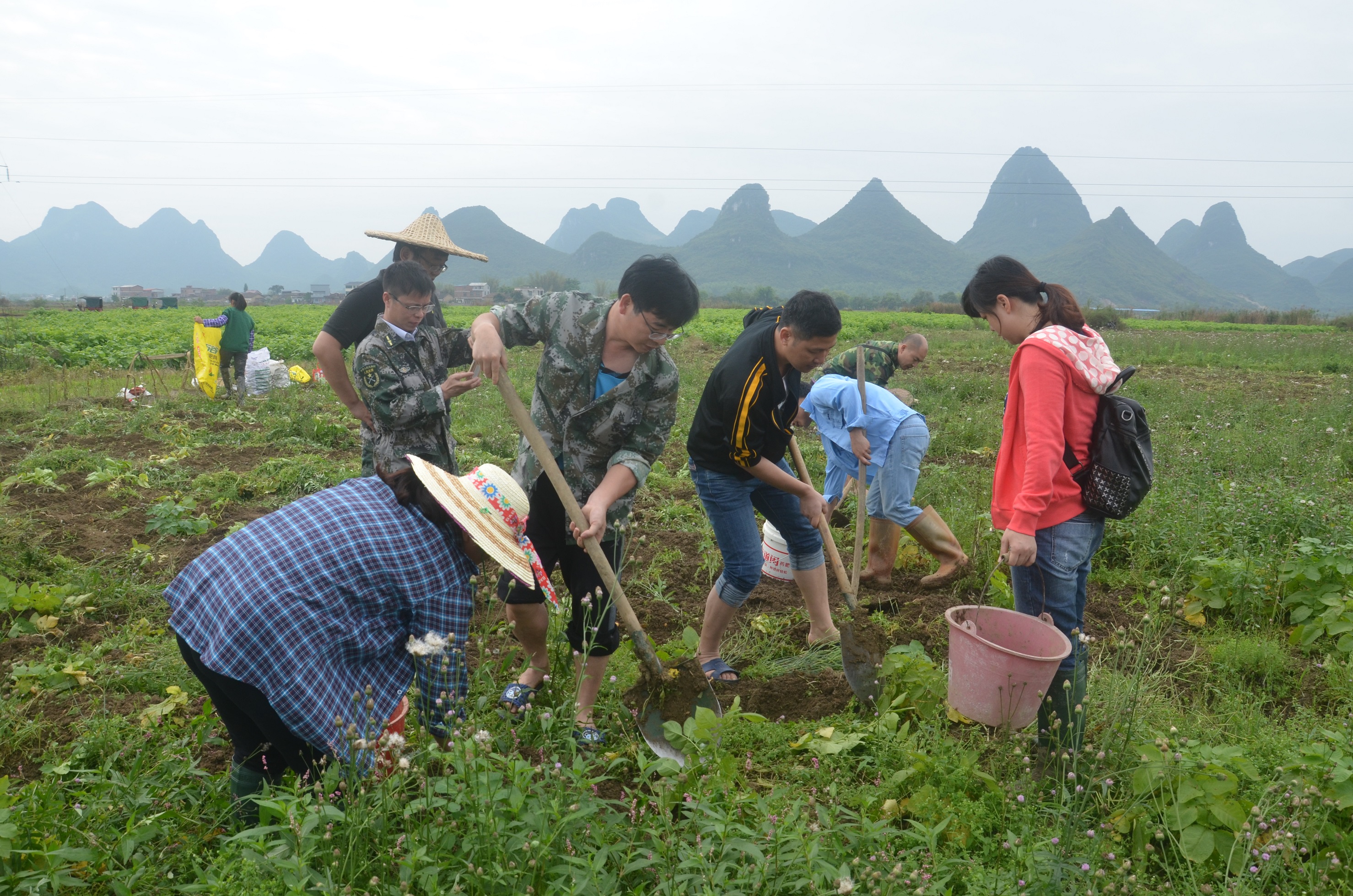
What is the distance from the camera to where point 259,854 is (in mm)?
1606

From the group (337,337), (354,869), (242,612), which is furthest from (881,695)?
(337,337)

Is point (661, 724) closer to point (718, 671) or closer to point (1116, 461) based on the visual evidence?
point (718, 671)

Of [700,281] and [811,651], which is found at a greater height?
[700,281]

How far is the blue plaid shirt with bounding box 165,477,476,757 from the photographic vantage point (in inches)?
72.6

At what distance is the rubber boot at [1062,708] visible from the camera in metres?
2.34

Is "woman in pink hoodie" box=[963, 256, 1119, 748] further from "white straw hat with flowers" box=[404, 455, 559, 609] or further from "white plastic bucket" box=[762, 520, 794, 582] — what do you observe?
"white plastic bucket" box=[762, 520, 794, 582]

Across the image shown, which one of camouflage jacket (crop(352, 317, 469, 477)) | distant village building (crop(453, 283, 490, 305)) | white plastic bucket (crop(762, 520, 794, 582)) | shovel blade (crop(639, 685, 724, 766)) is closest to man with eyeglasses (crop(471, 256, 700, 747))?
shovel blade (crop(639, 685, 724, 766))

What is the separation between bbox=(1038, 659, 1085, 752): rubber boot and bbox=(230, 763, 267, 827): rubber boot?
7.59ft

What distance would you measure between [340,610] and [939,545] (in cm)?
363

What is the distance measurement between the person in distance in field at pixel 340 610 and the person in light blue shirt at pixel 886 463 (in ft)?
A: 9.08

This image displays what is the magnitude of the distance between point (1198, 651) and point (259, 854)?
3994 millimetres

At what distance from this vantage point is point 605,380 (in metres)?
2.74

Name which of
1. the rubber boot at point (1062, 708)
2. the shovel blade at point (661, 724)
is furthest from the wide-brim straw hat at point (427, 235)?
the rubber boot at point (1062, 708)

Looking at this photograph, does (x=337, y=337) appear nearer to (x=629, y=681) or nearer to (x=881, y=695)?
(x=629, y=681)
